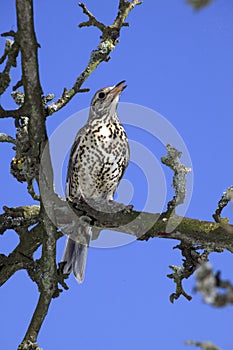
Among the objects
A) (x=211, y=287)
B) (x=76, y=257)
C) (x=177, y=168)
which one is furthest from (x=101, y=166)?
(x=211, y=287)

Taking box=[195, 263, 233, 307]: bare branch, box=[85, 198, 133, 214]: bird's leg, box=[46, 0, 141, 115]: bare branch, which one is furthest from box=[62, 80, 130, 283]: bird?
box=[195, 263, 233, 307]: bare branch

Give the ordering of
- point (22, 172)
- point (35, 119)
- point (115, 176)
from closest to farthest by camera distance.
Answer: point (35, 119), point (22, 172), point (115, 176)

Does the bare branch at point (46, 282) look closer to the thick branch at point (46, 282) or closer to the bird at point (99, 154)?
the thick branch at point (46, 282)

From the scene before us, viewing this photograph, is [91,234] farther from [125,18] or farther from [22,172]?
[125,18]

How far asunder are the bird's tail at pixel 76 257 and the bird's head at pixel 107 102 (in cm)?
159

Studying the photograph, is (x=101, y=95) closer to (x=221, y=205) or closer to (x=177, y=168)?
(x=177, y=168)

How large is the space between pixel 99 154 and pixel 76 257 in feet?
3.89

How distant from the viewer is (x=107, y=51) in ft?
14.9

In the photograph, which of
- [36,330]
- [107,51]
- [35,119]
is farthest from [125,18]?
[36,330]

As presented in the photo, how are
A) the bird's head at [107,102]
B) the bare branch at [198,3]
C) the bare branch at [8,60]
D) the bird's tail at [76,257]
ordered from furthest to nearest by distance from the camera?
the bird's head at [107,102], the bird's tail at [76,257], the bare branch at [8,60], the bare branch at [198,3]

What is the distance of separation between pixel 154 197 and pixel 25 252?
126 centimetres

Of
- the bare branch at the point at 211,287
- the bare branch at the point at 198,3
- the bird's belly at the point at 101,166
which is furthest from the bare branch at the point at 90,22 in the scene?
the bare branch at the point at 211,287

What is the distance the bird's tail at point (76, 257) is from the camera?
515 cm

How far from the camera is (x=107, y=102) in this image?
6.14m
